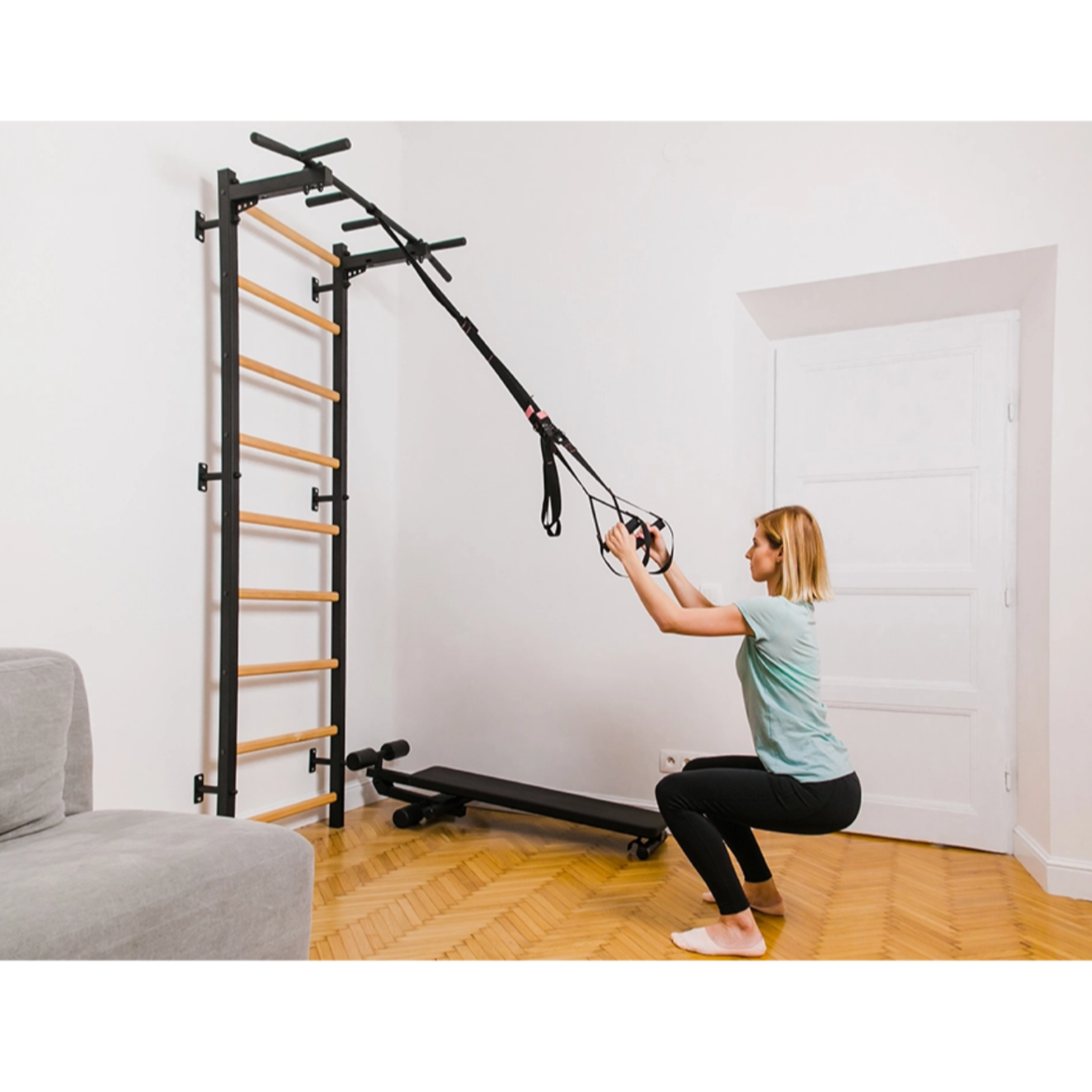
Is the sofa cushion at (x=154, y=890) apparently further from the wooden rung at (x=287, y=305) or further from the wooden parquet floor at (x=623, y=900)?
the wooden rung at (x=287, y=305)

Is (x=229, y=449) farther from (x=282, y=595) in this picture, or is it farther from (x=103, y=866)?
(x=103, y=866)

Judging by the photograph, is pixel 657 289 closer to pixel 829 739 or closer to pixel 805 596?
pixel 805 596

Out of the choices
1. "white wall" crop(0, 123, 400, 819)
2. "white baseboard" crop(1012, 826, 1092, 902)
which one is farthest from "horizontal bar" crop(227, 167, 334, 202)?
"white baseboard" crop(1012, 826, 1092, 902)

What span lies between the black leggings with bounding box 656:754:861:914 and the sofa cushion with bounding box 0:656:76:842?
1401mm

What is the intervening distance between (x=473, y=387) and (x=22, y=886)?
108 inches

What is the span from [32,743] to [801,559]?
1847 millimetres

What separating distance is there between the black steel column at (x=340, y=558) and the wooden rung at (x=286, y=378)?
0.21 ft

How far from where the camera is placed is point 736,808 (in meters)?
2.18

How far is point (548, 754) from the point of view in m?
3.54

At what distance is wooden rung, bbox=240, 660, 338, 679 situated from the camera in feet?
9.25

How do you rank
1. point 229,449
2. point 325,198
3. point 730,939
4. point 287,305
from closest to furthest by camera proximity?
point 730,939 < point 229,449 < point 325,198 < point 287,305

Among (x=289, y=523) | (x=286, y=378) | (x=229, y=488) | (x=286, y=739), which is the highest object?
(x=286, y=378)

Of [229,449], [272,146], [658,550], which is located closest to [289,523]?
[229,449]

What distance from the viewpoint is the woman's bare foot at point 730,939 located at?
2.10 metres
